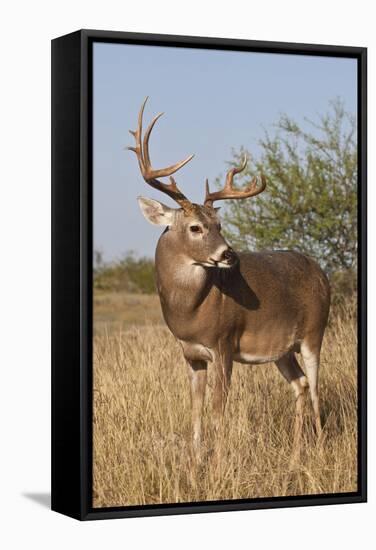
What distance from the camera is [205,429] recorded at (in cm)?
1270

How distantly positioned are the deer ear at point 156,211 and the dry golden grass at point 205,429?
771 millimetres

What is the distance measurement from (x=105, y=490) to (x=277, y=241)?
2.91m

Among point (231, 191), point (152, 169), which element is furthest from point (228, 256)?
point (152, 169)

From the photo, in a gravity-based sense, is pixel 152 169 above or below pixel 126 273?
above

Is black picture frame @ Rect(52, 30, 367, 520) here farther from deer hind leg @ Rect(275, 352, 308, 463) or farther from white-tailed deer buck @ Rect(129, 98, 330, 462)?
deer hind leg @ Rect(275, 352, 308, 463)

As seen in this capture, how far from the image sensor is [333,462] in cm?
1320

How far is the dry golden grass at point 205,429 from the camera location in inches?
484

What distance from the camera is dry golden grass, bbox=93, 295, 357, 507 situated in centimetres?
1229

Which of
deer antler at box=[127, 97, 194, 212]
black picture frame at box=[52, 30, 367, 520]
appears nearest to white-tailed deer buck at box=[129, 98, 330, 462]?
deer antler at box=[127, 97, 194, 212]

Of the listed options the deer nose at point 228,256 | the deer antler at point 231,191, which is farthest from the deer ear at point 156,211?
the deer nose at point 228,256

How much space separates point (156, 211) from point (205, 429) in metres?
1.66

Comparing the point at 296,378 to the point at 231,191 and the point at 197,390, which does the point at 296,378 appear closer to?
the point at 197,390

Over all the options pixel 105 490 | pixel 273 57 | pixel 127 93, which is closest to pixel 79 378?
pixel 105 490

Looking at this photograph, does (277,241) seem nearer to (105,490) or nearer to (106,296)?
(106,296)
